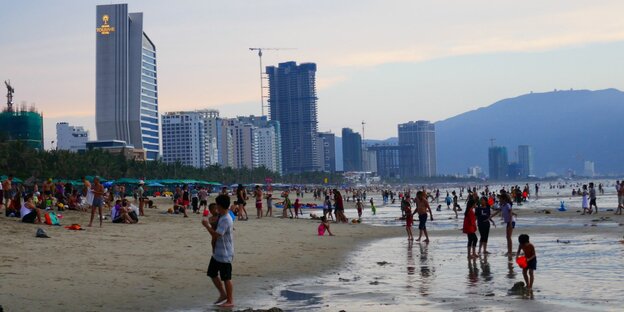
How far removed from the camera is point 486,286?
51.2ft

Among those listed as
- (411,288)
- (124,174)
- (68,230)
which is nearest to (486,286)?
(411,288)

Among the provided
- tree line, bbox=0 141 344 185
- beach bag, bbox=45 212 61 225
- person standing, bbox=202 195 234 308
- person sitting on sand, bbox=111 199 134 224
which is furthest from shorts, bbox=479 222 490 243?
tree line, bbox=0 141 344 185

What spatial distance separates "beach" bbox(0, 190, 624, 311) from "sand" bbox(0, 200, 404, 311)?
2 centimetres

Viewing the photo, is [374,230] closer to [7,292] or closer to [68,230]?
[68,230]

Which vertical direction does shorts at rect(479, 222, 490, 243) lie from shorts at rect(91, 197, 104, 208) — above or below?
below

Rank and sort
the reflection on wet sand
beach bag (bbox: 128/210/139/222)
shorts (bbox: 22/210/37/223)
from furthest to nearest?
beach bag (bbox: 128/210/139/222)
shorts (bbox: 22/210/37/223)
the reflection on wet sand

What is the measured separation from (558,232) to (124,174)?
97608 millimetres

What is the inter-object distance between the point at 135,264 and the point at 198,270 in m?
1.27

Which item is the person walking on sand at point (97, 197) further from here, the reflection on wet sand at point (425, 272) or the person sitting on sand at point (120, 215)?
the reflection on wet sand at point (425, 272)

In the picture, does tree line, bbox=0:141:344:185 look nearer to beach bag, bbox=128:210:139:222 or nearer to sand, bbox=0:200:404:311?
beach bag, bbox=128:210:139:222

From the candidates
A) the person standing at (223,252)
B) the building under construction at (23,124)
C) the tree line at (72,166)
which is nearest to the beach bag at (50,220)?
the person standing at (223,252)

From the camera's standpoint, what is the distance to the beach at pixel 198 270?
42.9 ft

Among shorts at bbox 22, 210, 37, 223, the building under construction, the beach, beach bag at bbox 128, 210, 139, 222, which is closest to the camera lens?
the beach

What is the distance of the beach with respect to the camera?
514 inches
